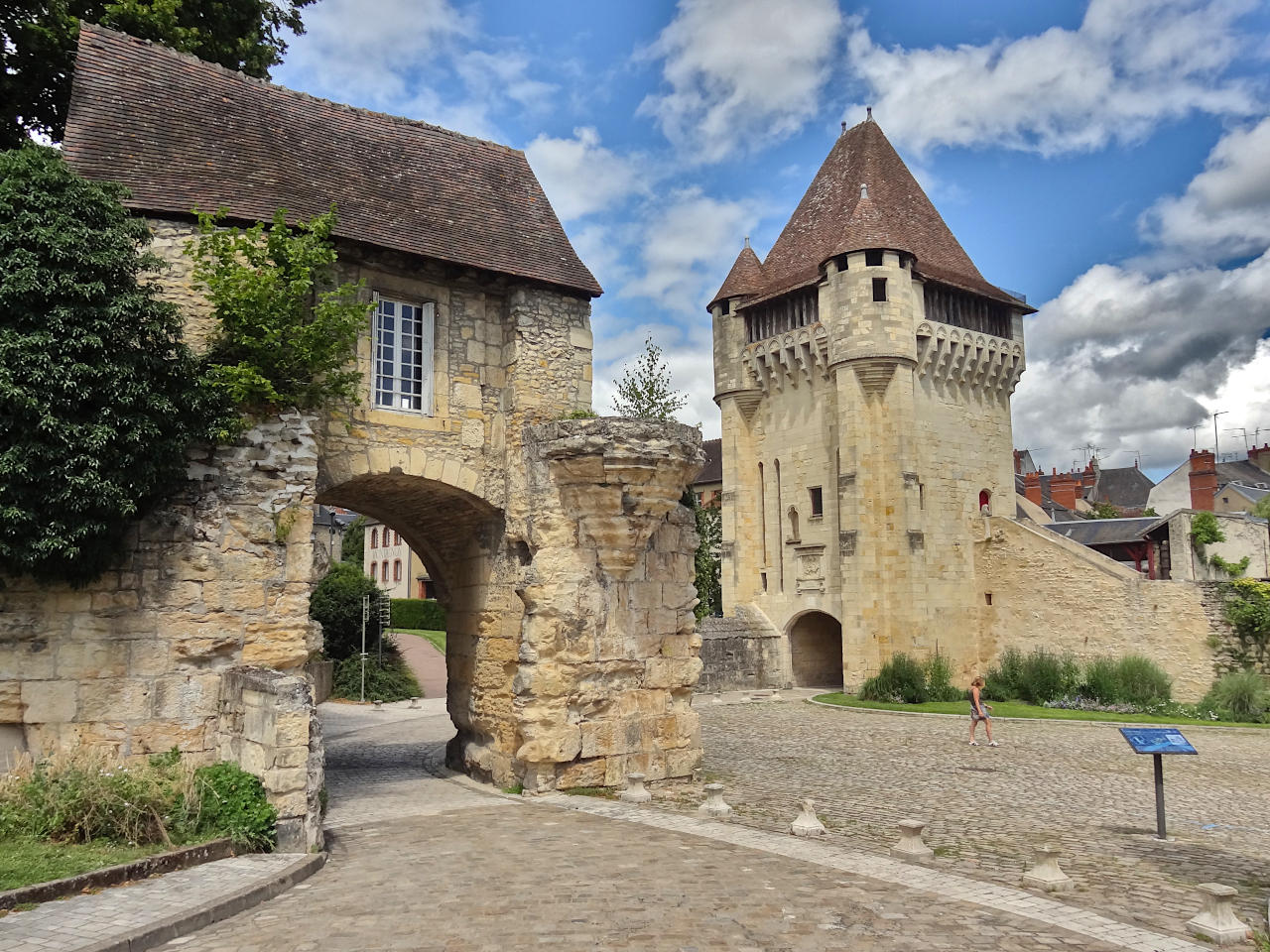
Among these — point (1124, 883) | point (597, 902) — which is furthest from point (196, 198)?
point (1124, 883)

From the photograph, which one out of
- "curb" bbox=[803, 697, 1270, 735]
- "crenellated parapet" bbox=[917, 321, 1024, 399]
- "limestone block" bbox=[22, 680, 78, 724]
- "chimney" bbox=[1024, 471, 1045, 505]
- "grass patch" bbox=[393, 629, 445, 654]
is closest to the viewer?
"limestone block" bbox=[22, 680, 78, 724]

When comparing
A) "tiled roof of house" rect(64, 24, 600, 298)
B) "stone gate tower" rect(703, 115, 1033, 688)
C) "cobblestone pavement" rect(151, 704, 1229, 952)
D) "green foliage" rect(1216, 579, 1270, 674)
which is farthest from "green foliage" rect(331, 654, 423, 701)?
"green foliage" rect(1216, 579, 1270, 674)

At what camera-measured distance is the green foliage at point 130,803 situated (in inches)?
276

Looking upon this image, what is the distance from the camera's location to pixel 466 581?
12.4m

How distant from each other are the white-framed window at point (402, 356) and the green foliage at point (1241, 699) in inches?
675

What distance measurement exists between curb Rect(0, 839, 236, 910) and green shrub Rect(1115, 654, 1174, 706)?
19270 millimetres

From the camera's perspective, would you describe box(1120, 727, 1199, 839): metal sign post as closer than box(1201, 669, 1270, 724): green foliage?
Yes

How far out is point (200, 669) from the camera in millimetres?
8688

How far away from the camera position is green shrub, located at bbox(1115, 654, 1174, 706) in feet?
68.2

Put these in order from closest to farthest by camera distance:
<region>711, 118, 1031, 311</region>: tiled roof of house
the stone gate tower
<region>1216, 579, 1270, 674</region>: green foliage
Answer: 1. <region>1216, 579, 1270, 674</region>: green foliage
2. the stone gate tower
3. <region>711, 118, 1031, 311</region>: tiled roof of house

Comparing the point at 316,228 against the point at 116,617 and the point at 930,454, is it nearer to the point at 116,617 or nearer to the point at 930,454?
the point at 116,617

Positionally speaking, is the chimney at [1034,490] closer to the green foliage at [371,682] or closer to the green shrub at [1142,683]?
the green shrub at [1142,683]

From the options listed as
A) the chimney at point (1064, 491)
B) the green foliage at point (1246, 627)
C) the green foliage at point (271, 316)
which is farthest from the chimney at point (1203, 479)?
the green foliage at point (271, 316)

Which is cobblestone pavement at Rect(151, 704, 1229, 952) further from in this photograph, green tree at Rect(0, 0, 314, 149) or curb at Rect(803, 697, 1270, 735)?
curb at Rect(803, 697, 1270, 735)
